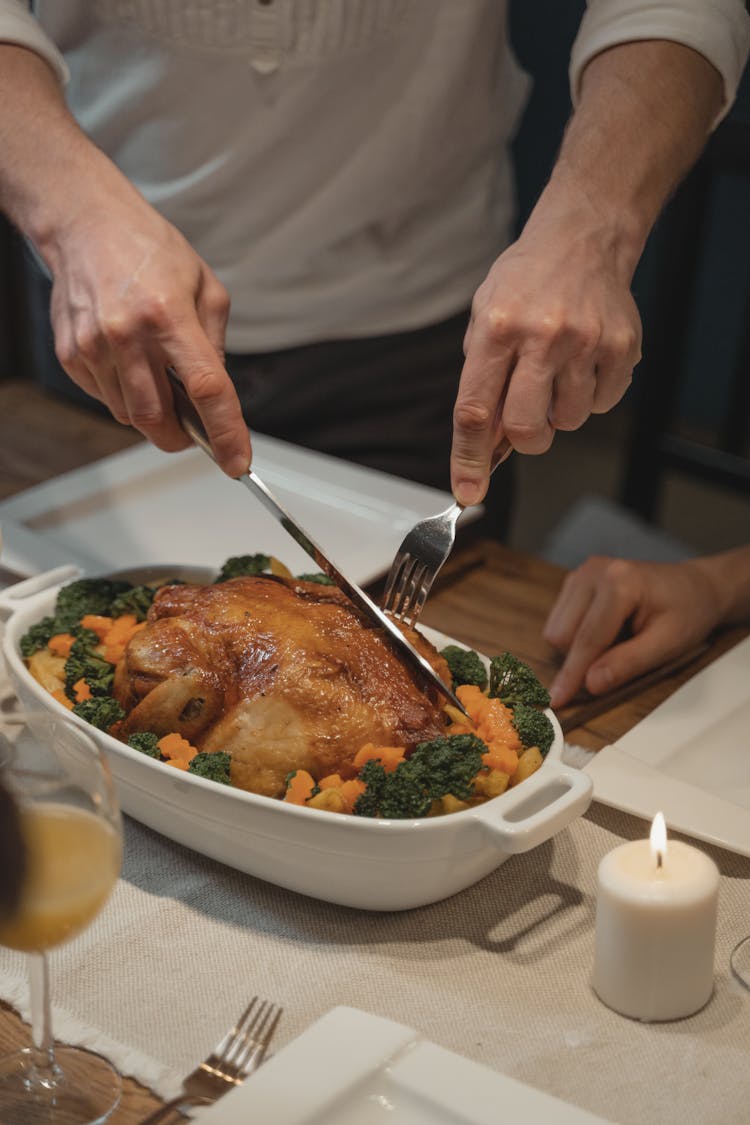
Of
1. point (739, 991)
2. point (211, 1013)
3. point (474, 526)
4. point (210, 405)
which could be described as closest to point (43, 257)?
point (210, 405)

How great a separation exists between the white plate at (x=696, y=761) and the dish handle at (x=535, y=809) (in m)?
0.15

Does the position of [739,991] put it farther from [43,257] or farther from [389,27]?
[389,27]

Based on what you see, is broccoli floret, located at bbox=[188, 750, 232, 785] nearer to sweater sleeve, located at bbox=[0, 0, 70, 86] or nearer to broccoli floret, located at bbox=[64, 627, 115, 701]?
broccoli floret, located at bbox=[64, 627, 115, 701]

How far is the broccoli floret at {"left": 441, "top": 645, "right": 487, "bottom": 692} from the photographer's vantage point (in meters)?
1.39

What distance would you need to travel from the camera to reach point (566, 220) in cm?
147

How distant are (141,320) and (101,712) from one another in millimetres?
451

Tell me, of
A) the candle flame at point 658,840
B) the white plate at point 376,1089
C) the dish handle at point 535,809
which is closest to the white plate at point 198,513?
the dish handle at point 535,809

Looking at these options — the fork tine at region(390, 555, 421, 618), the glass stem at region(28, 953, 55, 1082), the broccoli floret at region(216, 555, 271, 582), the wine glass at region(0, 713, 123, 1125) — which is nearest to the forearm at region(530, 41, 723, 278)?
the fork tine at region(390, 555, 421, 618)

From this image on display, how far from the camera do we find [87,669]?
1367 mm

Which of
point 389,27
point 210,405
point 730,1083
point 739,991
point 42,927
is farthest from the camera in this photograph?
point 389,27

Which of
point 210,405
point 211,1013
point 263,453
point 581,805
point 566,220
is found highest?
point 566,220

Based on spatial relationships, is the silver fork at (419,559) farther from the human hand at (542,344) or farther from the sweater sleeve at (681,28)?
the sweater sleeve at (681,28)

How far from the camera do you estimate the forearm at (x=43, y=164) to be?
1.56 meters

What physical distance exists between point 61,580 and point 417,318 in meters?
0.94
